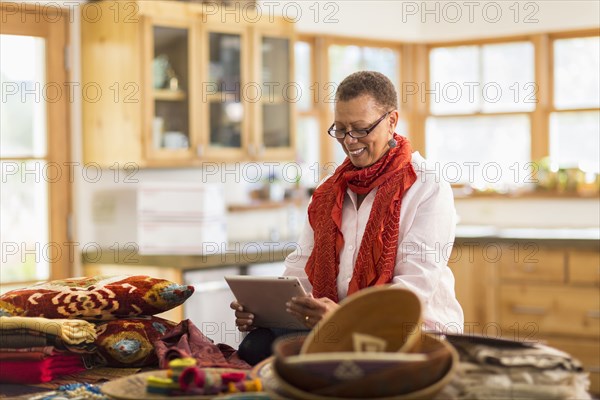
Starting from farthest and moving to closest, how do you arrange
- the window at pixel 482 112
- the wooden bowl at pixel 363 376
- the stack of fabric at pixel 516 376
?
the window at pixel 482 112
the stack of fabric at pixel 516 376
the wooden bowl at pixel 363 376

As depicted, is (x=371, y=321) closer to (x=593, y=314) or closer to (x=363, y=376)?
(x=363, y=376)

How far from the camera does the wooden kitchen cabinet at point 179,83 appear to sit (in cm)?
497

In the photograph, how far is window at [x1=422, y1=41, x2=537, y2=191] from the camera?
21.3 ft

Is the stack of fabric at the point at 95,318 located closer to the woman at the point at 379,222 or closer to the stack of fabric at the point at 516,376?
the woman at the point at 379,222

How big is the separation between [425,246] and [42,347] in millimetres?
1201

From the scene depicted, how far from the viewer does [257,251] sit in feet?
17.5

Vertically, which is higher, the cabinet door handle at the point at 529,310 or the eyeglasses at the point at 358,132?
the eyeglasses at the point at 358,132

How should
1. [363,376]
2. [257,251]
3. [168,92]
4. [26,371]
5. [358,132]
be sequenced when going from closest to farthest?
[363,376]
[26,371]
[358,132]
[168,92]
[257,251]

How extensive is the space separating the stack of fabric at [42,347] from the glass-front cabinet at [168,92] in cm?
239

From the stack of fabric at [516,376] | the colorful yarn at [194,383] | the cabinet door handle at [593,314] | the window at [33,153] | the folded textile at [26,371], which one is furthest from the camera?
the cabinet door handle at [593,314]

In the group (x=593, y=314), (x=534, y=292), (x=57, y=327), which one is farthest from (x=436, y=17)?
(x=57, y=327)

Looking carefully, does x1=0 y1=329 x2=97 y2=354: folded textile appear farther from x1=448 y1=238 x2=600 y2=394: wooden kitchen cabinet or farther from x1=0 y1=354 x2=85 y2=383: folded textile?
x1=448 y1=238 x2=600 y2=394: wooden kitchen cabinet

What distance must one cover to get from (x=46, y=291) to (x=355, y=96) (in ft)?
3.78

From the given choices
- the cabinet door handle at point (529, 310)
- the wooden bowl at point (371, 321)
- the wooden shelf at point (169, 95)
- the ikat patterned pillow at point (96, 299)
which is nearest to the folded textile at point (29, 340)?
the ikat patterned pillow at point (96, 299)
